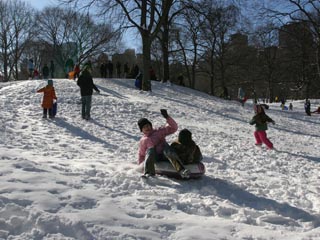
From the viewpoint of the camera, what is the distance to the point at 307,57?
1469 inches

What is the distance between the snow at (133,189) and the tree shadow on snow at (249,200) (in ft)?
0.05

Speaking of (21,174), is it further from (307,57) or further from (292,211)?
(307,57)

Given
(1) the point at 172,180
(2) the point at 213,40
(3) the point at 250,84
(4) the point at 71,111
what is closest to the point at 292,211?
(1) the point at 172,180

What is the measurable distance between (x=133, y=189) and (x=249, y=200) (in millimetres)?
1729

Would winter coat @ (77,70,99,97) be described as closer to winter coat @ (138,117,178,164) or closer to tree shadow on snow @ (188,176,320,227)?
winter coat @ (138,117,178,164)

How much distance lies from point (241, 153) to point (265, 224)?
4.91 meters

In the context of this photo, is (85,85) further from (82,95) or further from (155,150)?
(155,150)

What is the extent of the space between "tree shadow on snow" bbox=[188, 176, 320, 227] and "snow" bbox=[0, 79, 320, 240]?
0.05 ft

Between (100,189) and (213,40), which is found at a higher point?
(213,40)

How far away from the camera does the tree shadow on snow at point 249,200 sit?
17.4 feet

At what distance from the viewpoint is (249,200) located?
5.91 meters

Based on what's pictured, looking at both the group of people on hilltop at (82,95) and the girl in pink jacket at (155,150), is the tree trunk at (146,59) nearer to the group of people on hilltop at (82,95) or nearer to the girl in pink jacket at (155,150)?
the group of people on hilltop at (82,95)

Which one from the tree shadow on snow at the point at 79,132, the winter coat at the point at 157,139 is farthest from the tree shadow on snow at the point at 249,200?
the tree shadow on snow at the point at 79,132

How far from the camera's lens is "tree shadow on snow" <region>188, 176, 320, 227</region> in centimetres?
531
